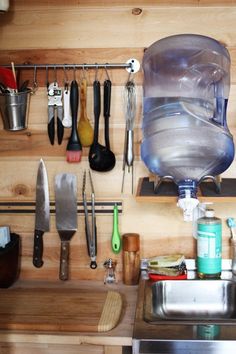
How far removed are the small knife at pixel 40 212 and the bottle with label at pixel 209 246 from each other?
0.60 metres

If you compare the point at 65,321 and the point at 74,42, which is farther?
the point at 74,42

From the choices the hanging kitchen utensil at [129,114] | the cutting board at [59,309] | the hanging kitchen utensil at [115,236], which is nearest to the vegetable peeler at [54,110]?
the hanging kitchen utensil at [129,114]

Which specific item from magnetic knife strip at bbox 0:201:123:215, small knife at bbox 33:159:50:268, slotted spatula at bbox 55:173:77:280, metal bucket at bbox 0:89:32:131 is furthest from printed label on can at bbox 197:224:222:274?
metal bucket at bbox 0:89:32:131

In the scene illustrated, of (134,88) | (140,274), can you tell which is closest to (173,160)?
(134,88)

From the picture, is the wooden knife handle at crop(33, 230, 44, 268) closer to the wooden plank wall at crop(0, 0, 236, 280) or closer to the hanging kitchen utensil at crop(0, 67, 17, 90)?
the wooden plank wall at crop(0, 0, 236, 280)

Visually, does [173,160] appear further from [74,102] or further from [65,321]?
[65,321]

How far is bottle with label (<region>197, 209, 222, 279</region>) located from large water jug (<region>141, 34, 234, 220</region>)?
7.3 inches

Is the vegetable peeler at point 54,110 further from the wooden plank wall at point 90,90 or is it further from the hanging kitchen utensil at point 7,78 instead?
the hanging kitchen utensil at point 7,78

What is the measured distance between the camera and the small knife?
188 cm

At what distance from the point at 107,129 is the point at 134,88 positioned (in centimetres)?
19

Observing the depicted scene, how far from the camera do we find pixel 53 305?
1.63 metres

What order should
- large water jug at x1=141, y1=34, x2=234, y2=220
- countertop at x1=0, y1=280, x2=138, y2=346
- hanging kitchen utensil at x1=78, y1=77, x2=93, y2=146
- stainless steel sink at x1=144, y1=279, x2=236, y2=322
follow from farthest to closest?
hanging kitchen utensil at x1=78, y1=77, x2=93, y2=146 < stainless steel sink at x1=144, y1=279, x2=236, y2=322 < large water jug at x1=141, y1=34, x2=234, y2=220 < countertop at x1=0, y1=280, x2=138, y2=346

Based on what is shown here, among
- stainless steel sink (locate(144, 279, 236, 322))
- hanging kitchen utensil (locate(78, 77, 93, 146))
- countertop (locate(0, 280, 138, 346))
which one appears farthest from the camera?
hanging kitchen utensil (locate(78, 77, 93, 146))

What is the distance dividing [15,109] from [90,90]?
29 centimetres
